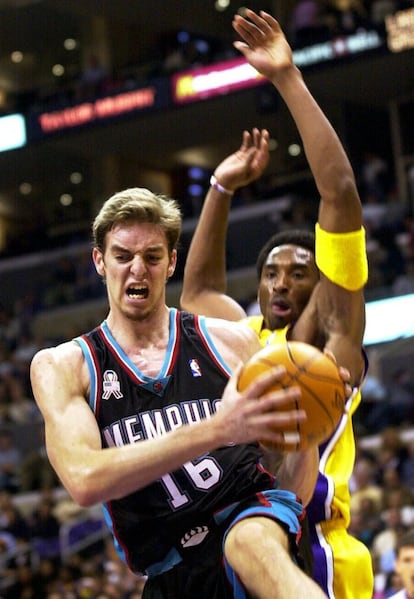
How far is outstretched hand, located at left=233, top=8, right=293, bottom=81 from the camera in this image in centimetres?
465

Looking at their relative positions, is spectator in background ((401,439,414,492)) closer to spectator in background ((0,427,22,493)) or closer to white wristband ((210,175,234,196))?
white wristband ((210,175,234,196))

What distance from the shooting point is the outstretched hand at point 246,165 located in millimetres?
5738

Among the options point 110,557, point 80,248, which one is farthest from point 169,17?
point 110,557

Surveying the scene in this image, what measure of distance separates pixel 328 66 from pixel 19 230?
1077cm

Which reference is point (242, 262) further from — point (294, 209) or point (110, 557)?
point (110, 557)

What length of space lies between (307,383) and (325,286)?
102cm

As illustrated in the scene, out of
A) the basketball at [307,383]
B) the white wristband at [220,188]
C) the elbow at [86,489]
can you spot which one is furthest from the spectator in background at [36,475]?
the basketball at [307,383]

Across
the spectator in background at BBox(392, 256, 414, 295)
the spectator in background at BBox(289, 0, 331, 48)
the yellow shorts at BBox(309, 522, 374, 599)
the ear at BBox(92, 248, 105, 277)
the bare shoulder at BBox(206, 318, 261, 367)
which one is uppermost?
the spectator in background at BBox(289, 0, 331, 48)

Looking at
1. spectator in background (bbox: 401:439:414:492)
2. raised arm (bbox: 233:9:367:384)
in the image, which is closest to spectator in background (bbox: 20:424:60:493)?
spectator in background (bbox: 401:439:414:492)

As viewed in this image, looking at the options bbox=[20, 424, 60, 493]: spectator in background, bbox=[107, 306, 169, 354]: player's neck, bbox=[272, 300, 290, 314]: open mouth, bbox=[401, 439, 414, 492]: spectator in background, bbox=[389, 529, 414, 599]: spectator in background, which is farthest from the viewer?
bbox=[20, 424, 60, 493]: spectator in background

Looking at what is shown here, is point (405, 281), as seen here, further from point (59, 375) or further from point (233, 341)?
point (59, 375)

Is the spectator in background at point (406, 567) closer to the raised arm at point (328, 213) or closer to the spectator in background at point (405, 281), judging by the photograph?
the raised arm at point (328, 213)

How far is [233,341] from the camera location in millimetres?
4469

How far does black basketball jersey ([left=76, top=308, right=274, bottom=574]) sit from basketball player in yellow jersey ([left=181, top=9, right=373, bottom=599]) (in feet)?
1.80
